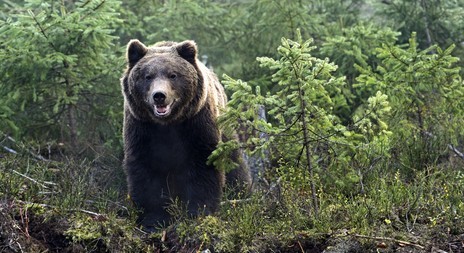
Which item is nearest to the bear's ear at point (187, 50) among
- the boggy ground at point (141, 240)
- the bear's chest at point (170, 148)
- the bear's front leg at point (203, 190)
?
the bear's chest at point (170, 148)

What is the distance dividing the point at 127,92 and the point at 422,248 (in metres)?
3.51

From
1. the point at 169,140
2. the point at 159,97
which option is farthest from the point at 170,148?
the point at 159,97

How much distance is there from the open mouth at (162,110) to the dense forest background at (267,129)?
0.61 m

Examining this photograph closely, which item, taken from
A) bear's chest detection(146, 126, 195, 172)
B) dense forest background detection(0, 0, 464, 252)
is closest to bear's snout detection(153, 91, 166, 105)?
bear's chest detection(146, 126, 195, 172)

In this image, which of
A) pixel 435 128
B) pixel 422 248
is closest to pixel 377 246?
pixel 422 248

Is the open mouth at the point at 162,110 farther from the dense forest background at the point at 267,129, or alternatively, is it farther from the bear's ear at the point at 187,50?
the bear's ear at the point at 187,50

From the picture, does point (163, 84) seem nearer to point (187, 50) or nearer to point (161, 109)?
point (161, 109)

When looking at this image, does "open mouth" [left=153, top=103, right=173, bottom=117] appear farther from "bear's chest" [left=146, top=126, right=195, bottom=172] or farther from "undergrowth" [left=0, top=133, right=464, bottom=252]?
"undergrowth" [left=0, top=133, right=464, bottom=252]

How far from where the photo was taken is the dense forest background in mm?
6508

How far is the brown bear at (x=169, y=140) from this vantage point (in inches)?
301

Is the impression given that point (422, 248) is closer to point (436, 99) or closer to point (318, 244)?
point (318, 244)

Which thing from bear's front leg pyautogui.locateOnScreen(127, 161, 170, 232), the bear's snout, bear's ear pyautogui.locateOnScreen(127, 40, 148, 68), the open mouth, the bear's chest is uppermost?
bear's ear pyautogui.locateOnScreen(127, 40, 148, 68)

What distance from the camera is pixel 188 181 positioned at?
25.5 feet

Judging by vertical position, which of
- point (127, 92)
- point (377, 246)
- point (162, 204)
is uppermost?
point (127, 92)
